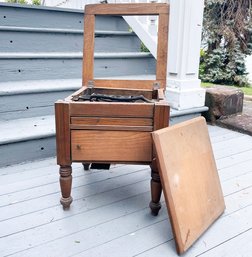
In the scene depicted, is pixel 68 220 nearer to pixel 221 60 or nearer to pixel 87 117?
pixel 87 117

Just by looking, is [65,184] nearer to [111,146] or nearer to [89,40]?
[111,146]

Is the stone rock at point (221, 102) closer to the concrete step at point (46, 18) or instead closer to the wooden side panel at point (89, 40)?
the concrete step at point (46, 18)

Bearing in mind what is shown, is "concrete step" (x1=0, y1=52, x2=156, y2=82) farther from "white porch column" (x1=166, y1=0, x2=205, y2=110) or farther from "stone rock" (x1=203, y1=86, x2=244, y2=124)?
"stone rock" (x1=203, y1=86, x2=244, y2=124)

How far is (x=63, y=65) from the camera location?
235 cm

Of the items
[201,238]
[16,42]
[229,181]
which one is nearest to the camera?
[201,238]

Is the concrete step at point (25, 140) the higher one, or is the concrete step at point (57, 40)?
the concrete step at point (57, 40)

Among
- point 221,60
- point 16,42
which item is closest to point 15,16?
point 16,42

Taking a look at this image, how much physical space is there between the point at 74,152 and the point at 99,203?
30 centimetres

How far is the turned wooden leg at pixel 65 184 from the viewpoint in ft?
4.24

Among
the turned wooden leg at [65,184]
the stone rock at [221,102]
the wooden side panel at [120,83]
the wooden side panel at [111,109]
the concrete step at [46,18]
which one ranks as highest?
the concrete step at [46,18]

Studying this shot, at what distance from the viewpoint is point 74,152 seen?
4.15ft

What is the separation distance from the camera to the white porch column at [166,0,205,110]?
7.13 feet

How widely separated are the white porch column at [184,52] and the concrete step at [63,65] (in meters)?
0.46

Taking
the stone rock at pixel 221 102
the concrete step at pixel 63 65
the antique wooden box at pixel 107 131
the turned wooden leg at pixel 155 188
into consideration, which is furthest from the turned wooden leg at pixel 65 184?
the stone rock at pixel 221 102
